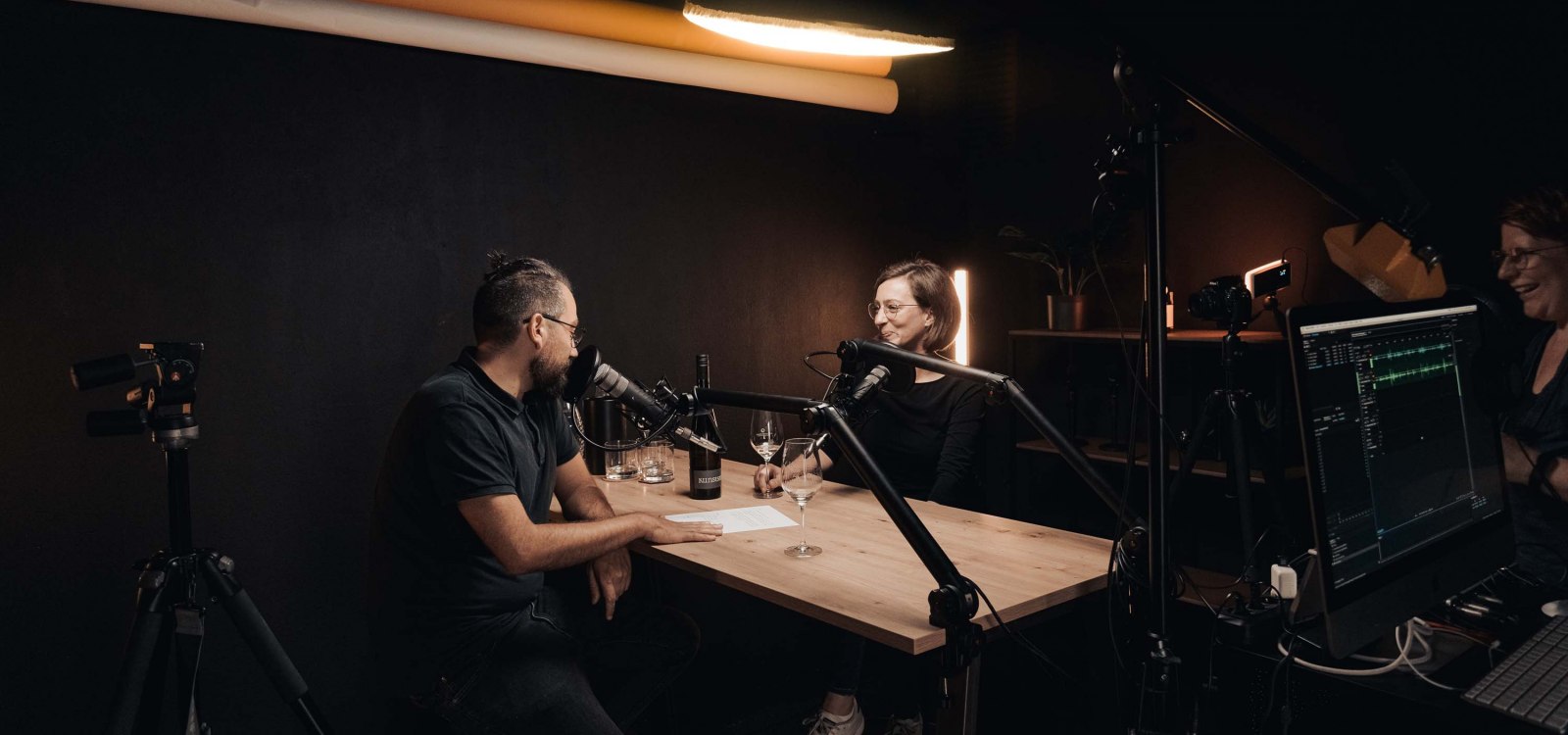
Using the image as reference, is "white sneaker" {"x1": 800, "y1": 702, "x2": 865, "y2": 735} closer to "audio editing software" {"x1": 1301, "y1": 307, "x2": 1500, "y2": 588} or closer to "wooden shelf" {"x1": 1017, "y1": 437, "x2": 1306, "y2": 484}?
"wooden shelf" {"x1": 1017, "y1": 437, "x2": 1306, "y2": 484}

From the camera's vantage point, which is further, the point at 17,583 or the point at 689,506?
the point at 689,506

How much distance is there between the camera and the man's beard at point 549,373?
232 centimetres

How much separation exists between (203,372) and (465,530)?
3.79 ft

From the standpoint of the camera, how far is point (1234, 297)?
2646mm

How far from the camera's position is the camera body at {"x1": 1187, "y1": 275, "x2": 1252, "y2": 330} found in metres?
2.56

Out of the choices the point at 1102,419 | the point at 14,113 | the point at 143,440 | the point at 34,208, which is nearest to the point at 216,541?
the point at 143,440

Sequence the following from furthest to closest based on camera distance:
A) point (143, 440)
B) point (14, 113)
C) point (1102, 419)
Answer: point (1102, 419)
point (143, 440)
point (14, 113)

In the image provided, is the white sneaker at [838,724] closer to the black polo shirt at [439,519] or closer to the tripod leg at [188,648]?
the black polo shirt at [439,519]

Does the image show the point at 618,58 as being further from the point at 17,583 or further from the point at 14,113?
the point at 17,583

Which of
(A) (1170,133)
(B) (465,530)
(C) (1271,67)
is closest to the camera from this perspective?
(A) (1170,133)

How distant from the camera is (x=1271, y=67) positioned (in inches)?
150

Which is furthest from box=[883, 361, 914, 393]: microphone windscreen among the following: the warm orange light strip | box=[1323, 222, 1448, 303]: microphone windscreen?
the warm orange light strip

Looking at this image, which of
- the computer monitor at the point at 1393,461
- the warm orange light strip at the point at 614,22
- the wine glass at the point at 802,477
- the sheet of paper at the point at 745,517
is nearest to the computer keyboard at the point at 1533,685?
the computer monitor at the point at 1393,461

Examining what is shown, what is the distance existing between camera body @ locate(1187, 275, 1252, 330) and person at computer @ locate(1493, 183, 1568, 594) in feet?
1.95
